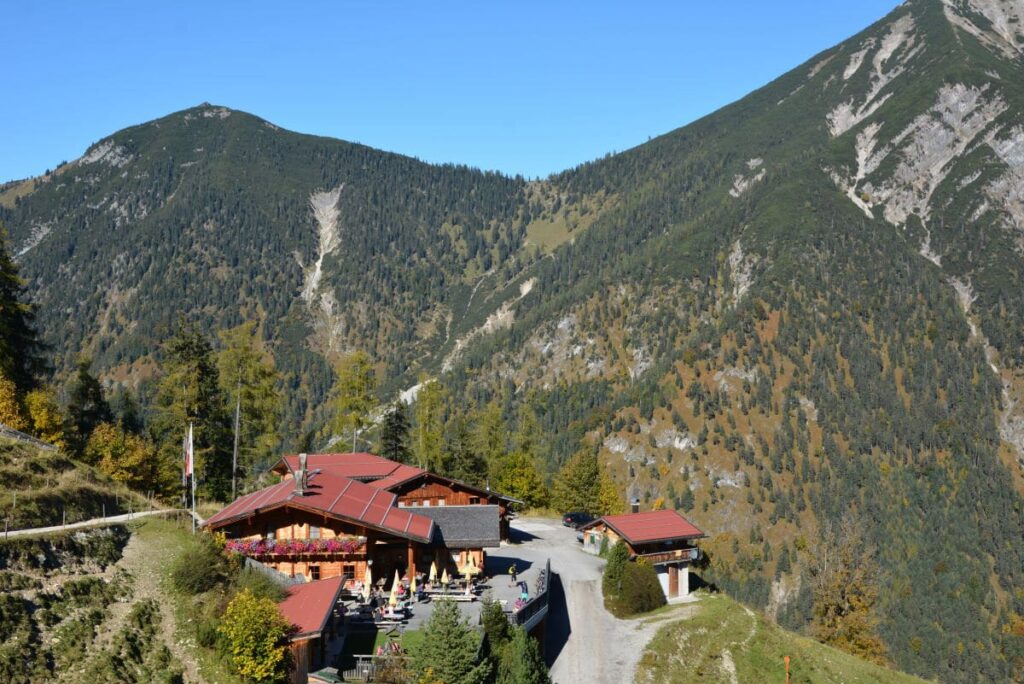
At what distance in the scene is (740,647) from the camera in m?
50.7

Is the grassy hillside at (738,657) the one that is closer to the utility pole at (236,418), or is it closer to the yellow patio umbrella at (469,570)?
the yellow patio umbrella at (469,570)

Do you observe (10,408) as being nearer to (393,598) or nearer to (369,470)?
(369,470)

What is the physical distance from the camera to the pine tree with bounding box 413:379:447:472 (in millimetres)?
87250

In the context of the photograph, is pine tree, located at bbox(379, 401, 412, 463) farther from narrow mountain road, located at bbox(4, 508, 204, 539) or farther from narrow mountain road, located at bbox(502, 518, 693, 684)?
narrow mountain road, located at bbox(4, 508, 204, 539)

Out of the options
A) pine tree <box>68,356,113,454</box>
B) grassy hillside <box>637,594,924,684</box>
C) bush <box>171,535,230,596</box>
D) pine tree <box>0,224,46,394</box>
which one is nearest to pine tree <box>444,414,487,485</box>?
pine tree <box>68,356,113,454</box>

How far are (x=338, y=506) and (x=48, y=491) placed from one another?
44.2 ft

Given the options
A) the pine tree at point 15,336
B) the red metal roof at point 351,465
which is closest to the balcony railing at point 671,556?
the red metal roof at point 351,465

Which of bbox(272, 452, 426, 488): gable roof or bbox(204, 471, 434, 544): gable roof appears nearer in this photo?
bbox(204, 471, 434, 544): gable roof

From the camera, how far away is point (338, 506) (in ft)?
141

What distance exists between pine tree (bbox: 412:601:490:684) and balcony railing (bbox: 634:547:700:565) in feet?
113

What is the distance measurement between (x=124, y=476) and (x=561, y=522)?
43.4 metres

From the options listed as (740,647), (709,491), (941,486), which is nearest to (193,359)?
(740,647)

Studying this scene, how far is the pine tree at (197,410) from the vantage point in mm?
66375

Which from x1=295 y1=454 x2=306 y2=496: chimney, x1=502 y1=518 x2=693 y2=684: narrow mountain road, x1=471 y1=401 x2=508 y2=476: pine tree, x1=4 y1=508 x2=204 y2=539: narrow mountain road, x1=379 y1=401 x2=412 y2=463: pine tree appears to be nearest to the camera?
x1=4 y1=508 x2=204 y2=539: narrow mountain road
